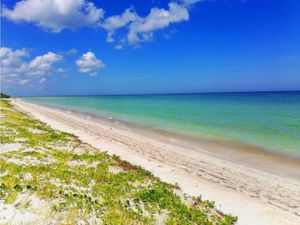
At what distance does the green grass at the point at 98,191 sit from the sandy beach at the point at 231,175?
3.16 ft

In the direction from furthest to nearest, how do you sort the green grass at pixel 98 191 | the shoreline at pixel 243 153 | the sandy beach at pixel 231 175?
the shoreline at pixel 243 153, the sandy beach at pixel 231 175, the green grass at pixel 98 191

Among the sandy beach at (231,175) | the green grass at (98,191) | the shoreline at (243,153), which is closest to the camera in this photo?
the green grass at (98,191)

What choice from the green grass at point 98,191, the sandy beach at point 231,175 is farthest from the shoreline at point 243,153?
the green grass at point 98,191

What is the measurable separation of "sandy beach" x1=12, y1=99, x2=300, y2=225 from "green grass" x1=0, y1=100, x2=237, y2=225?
3.16ft

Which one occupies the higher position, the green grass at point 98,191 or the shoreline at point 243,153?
the green grass at point 98,191

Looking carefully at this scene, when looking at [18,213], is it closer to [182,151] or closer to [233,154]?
[182,151]

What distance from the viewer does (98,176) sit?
968 centimetres

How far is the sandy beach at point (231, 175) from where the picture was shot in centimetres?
830

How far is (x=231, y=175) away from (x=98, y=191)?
6.36 meters

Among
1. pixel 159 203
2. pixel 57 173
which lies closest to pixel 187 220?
pixel 159 203

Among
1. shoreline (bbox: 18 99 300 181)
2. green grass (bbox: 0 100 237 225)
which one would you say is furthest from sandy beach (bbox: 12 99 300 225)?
green grass (bbox: 0 100 237 225)

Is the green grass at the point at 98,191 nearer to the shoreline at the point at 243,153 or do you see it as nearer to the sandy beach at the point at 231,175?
the sandy beach at the point at 231,175

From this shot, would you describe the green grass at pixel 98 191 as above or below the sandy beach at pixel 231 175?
above

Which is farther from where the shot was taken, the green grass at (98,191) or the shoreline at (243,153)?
the shoreline at (243,153)
